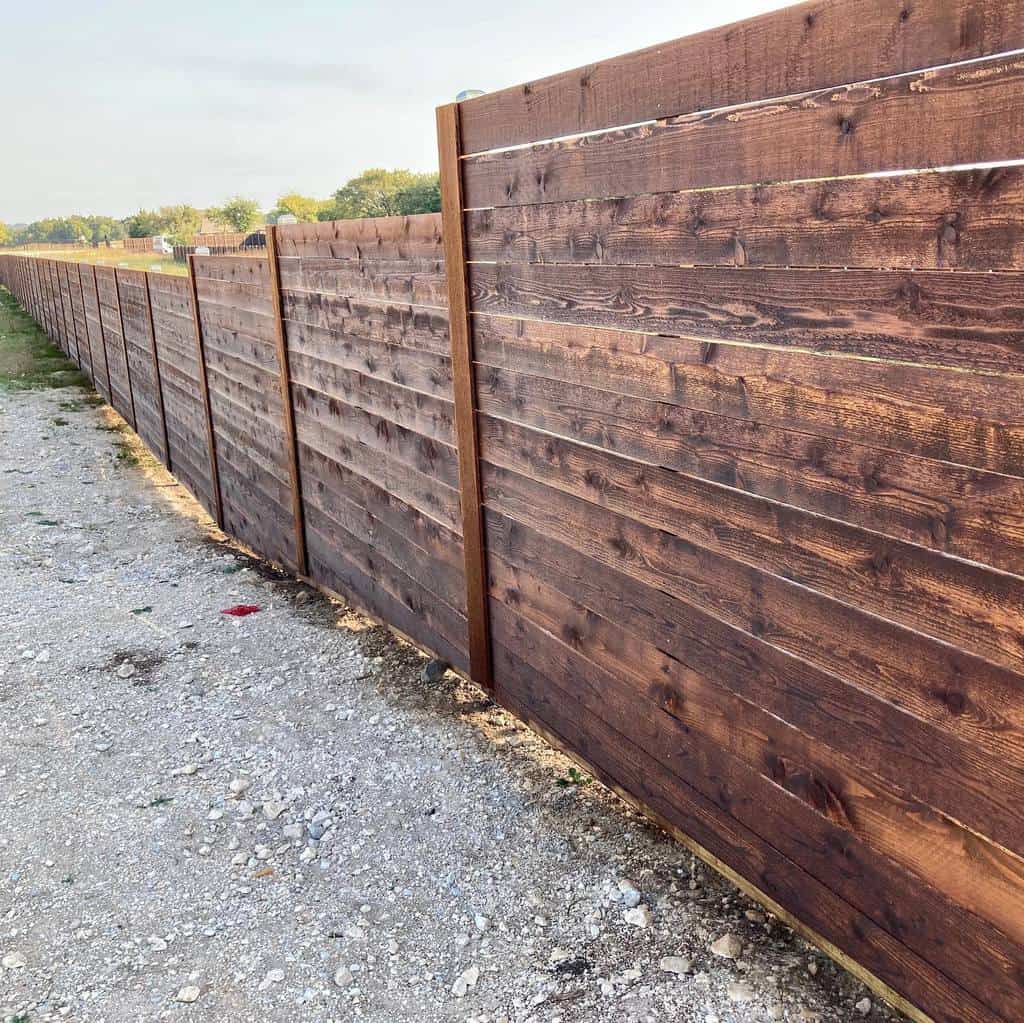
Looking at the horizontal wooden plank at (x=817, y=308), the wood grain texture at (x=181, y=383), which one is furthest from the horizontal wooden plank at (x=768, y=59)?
the wood grain texture at (x=181, y=383)

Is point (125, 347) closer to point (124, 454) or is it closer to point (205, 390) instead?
point (124, 454)

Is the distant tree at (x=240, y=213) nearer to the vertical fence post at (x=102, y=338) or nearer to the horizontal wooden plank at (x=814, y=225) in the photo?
the vertical fence post at (x=102, y=338)

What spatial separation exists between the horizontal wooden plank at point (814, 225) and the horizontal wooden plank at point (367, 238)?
0.93m

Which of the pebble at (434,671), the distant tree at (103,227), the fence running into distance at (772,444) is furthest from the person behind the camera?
the distant tree at (103,227)

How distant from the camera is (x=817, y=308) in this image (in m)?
2.30

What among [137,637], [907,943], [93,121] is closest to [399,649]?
[137,637]

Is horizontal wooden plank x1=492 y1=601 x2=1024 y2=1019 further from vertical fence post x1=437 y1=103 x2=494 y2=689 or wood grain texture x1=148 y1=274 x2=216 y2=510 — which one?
wood grain texture x1=148 y1=274 x2=216 y2=510

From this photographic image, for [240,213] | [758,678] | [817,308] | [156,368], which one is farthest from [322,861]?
[240,213]

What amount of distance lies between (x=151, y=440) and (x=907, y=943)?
9994mm

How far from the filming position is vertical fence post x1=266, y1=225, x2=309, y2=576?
575cm

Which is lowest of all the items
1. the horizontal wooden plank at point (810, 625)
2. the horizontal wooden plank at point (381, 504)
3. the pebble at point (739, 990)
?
the pebble at point (739, 990)

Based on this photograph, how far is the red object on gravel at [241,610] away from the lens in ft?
19.0

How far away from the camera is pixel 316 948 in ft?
9.69

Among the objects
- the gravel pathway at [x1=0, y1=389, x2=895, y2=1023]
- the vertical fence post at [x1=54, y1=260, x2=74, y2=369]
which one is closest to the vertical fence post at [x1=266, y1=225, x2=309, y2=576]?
the gravel pathway at [x1=0, y1=389, x2=895, y2=1023]
